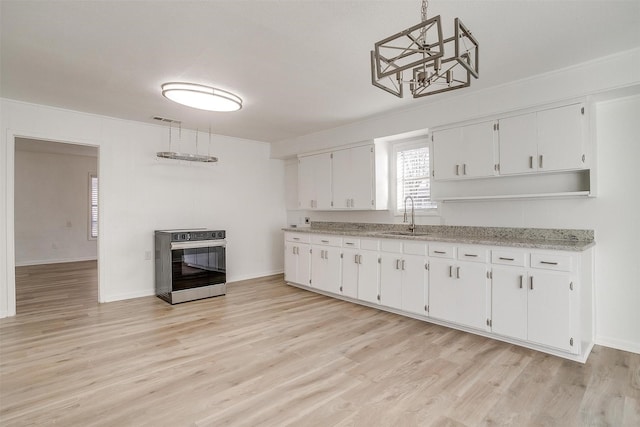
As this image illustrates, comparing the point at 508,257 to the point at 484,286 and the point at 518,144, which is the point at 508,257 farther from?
the point at 518,144

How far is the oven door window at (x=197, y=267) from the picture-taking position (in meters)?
4.56

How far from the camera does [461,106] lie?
3.71 metres

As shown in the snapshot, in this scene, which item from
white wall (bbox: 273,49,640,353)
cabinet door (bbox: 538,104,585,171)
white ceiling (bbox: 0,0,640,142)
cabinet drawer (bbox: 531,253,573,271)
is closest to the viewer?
white ceiling (bbox: 0,0,640,142)

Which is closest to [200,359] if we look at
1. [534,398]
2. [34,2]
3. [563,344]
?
[534,398]

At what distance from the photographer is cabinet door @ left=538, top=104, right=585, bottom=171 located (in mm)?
2994

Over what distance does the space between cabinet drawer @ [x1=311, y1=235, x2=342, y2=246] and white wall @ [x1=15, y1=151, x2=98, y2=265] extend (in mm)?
6650

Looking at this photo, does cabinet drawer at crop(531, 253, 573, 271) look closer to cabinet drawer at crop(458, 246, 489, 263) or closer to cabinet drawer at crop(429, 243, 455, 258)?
cabinet drawer at crop(458, 246, 489, 263)

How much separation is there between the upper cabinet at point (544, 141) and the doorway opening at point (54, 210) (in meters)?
7.08

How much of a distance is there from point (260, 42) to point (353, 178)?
2.72 metres

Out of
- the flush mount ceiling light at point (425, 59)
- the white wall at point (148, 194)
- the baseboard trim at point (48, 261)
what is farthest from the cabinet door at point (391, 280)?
the baseboard trim at point (48, 261)

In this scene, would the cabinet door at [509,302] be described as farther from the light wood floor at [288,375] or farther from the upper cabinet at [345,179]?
the upper cabinet at [345,179]

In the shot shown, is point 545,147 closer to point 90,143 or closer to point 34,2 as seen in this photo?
point 34,2

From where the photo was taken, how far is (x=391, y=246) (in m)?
4.00

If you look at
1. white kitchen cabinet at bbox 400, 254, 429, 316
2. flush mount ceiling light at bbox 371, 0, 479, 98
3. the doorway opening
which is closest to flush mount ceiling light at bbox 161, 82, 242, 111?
flush mount ceiling light at bbox 371, 0, 479, 98
